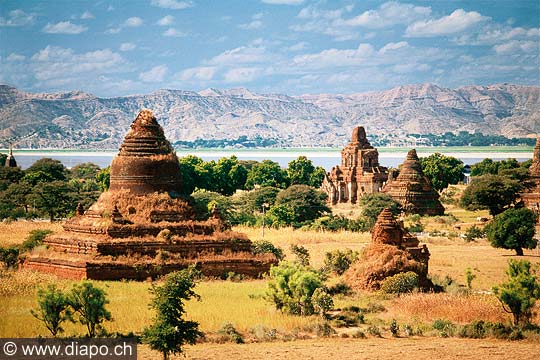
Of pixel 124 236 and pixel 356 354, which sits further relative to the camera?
pixel 124 236

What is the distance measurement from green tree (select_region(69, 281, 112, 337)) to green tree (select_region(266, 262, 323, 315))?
7210 mm

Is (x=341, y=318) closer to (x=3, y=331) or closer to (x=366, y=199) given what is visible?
(x=3, y=331)

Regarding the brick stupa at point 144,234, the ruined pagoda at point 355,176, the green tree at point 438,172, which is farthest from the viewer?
the green tree at point 438,172

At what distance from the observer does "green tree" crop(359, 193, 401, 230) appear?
7394 cm

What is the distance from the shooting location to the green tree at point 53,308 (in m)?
27.5

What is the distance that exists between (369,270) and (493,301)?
540 cm

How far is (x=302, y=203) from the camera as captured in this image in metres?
74.8

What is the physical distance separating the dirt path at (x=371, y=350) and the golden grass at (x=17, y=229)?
2416 centimetres

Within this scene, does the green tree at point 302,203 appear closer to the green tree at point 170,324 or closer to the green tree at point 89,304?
the green tree at point 89,304

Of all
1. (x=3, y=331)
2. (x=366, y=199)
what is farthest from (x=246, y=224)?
(x=3, y=331)

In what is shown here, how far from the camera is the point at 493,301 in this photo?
3391 centimetres

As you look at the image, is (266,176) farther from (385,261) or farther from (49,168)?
(385,261)

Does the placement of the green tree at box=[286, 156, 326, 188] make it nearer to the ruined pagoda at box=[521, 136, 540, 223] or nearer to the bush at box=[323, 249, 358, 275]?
the ruined pagoda at box=[521, 136, 540, 223]

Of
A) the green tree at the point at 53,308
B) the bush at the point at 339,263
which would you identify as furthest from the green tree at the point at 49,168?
the green tree at the point at 53,308
